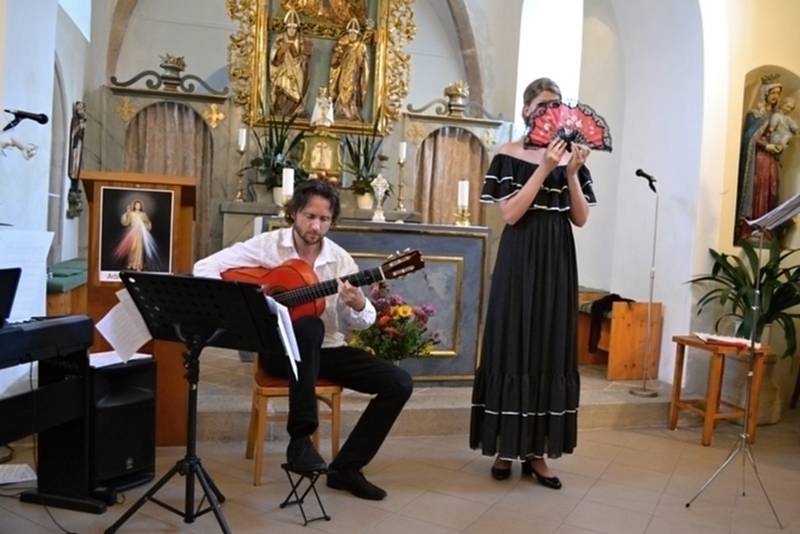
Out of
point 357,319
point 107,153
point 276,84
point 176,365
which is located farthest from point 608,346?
point 107,153

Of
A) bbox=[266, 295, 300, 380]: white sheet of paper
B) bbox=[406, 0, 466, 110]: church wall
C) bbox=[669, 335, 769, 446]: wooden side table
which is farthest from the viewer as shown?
bbox=[406, 0, 466, 110]: church wall

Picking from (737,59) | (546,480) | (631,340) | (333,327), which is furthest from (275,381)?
(737,59)

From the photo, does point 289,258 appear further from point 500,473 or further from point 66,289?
point 66,289

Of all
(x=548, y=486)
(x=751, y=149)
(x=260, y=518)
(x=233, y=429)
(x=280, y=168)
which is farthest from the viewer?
(x=280, y=168)

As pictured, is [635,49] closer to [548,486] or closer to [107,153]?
[548,486]

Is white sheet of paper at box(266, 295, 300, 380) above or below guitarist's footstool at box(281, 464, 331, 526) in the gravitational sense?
above

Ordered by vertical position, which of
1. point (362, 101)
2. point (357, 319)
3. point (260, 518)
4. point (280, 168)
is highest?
point (362, 101)

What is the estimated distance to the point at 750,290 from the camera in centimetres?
458

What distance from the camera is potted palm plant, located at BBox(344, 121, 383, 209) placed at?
20.5ft

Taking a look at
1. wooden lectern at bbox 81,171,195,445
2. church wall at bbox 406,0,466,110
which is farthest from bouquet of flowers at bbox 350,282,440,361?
church wall at bbox 406,0,466,110

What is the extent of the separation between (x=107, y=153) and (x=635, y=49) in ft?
15.5

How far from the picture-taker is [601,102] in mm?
6629

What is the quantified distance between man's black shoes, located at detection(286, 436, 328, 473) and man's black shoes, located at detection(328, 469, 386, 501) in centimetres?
40

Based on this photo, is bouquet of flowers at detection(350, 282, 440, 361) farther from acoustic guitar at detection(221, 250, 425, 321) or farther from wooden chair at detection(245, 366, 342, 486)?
acoustic guitar at detection(221, 250, 425, 321)
